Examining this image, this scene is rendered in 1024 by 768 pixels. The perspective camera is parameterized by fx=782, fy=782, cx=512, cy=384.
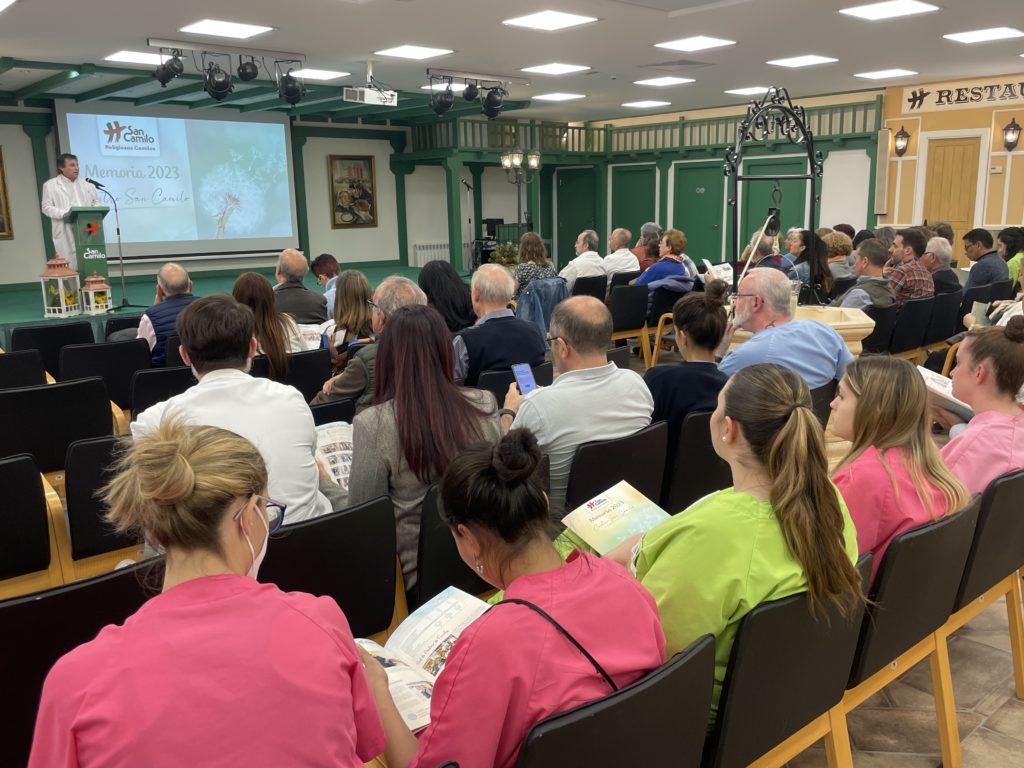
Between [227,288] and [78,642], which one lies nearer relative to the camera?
[78,642]

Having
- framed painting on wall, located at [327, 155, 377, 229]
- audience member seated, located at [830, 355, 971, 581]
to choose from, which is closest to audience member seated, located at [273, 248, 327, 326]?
audience member seated, located at [830, 355, 971, 581]

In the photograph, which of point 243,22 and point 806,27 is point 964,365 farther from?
point 243,22

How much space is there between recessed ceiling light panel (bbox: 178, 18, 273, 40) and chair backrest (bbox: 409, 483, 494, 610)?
6952mm

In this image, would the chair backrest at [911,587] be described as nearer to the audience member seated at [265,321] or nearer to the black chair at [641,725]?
the black chair at [641,725]

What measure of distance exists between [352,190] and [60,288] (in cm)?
865

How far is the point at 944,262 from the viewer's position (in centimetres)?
721

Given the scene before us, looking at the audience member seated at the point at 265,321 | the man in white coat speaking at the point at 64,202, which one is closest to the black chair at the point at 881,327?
the audience member seated at the point at 265,321

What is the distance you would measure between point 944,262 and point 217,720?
7.75m

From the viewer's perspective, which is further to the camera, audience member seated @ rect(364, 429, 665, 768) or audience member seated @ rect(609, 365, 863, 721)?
audience member seated @ rect(609, 365, 863, 721)

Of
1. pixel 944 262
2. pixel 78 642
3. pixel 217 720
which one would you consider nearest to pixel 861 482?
pixel 217 720

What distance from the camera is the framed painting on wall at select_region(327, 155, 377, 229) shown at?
15.7 m

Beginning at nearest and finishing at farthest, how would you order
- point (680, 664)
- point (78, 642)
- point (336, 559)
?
point (680, 664) → point (78, 642) → point (336, 559)

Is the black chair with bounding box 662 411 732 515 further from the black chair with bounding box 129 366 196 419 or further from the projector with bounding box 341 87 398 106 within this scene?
the projector with bounding box 341 87 398 106

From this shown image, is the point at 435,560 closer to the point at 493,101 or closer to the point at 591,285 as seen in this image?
the point at 591,285
